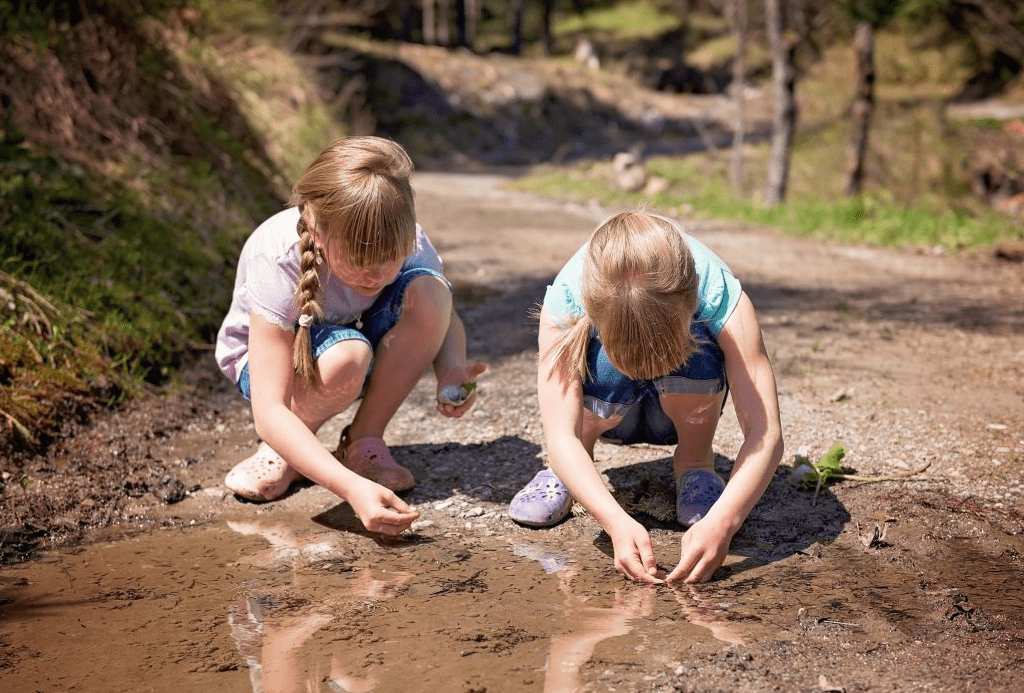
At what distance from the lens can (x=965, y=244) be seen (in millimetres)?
7059

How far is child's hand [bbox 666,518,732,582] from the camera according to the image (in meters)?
2.21

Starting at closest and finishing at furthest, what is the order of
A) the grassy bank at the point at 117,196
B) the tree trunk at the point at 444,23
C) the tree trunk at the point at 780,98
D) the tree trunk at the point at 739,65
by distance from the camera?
the grassy bank at the point at 117,196 → the tree trunk at the point at 780,98 → the tree trunk at the point at 739,65 → the tree trunk at the point at 444,23

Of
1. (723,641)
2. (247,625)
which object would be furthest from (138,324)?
(723,641)

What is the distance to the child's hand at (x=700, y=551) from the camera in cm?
221

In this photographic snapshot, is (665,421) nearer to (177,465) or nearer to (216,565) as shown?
(216,565)

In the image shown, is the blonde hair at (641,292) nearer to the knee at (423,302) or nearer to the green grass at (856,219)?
the knee at (423,302)

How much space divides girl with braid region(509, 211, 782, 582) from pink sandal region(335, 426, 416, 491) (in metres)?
0.41

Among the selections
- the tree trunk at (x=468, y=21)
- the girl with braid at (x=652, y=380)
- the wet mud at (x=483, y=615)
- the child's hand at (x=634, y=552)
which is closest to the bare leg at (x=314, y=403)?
the wet mud at (x=483, y=615)

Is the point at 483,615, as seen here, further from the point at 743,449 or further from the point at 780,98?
the point at 780,98

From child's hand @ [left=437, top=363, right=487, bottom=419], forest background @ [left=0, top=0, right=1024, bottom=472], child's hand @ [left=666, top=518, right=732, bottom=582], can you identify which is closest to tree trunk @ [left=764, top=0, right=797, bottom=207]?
forest background @ [left=0, top=0, right=1024, bottom=472]

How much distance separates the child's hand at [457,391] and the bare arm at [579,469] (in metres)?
0.43

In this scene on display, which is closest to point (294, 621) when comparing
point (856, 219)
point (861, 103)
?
point (856, 219)

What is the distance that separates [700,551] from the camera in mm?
2221

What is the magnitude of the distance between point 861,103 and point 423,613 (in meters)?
9.91
